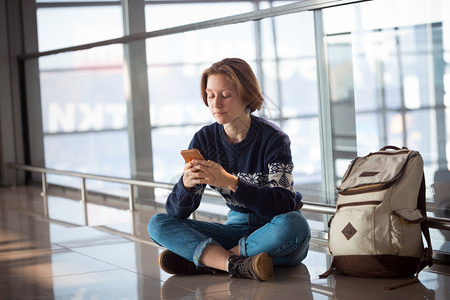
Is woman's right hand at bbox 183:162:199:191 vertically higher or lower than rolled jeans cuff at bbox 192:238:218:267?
higher

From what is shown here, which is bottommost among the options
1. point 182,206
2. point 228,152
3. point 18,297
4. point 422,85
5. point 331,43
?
point 18,297

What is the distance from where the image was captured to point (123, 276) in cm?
325

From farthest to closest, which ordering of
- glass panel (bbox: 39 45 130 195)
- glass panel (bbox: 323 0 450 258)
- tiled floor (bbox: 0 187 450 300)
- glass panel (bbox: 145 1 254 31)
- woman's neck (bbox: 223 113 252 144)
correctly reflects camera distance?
glass panel (bbox: 39 45 130 195), glass panel (bbox: 145 1 254 31), glass panel (bbox: 323 0 450 258), woman's neck (bbox: 223 113 252 144), tiled floor (bbox: 0 187 450 300)

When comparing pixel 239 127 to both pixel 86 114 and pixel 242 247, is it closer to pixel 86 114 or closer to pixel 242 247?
pixel 242 247

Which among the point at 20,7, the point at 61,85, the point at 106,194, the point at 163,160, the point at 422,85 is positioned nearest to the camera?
the point at 422,85

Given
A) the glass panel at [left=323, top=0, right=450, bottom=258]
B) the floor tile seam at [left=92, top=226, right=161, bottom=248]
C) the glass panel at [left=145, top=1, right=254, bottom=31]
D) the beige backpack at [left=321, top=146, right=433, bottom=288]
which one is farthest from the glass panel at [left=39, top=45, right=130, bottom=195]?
the beige backpack at [left=321, top=146, right=433, bottom=288]

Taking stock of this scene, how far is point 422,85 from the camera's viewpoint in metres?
3.54

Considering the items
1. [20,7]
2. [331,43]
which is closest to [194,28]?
[331,43]

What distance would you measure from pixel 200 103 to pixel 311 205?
188 centimetres

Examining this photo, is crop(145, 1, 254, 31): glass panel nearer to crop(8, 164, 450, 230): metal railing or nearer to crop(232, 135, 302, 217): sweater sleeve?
crop(8, 164, 450, 230): metal railing

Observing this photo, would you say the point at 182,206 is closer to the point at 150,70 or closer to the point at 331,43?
the point at 331,43

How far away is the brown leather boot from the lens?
2.96 metres

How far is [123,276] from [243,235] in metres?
0.58

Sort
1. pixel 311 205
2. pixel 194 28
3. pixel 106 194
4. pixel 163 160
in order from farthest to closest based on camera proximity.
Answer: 1. pixel 106 194
2. pixel 163 160
3. pixel 194 28
4. pixel 311 205
